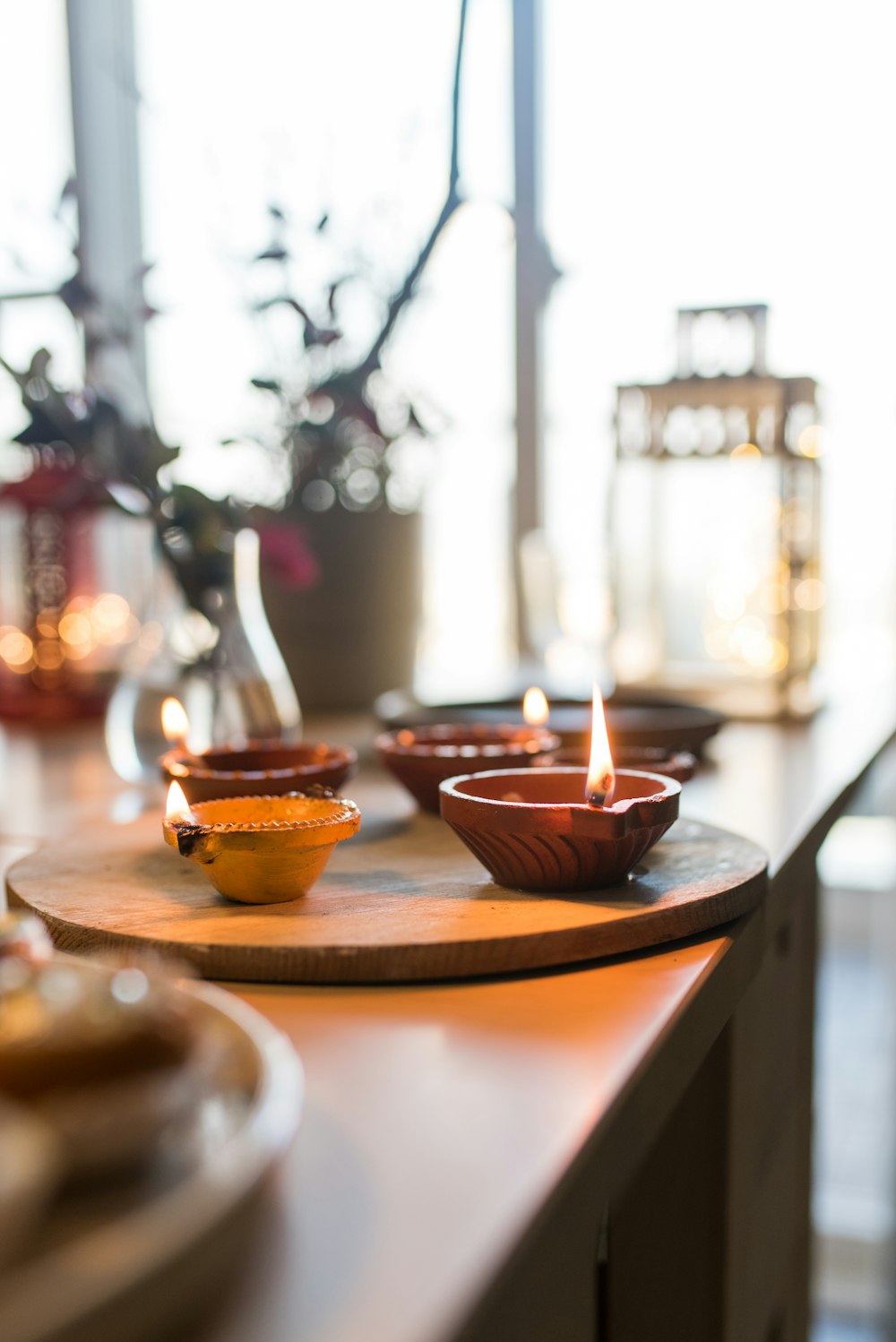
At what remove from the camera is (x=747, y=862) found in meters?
0.66

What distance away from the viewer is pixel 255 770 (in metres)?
0.81

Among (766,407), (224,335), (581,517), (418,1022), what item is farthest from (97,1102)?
(224,335)

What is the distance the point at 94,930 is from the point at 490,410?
2.07 meters

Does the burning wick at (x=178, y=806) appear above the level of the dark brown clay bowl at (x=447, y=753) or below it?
above

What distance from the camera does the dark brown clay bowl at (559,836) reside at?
59cm

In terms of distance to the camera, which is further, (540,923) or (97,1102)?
(540,923)

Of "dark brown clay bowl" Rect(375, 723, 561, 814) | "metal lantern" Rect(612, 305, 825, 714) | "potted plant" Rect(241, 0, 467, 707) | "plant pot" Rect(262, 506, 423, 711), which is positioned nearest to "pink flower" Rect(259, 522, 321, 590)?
"potted plant" Rect(241, 0, 467, 707)

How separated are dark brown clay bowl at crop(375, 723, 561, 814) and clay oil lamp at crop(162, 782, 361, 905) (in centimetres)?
19

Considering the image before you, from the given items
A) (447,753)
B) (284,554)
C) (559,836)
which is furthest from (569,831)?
(284,554)

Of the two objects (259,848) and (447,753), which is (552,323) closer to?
(447,753)

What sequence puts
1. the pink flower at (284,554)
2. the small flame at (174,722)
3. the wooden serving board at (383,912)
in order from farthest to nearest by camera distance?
the pink flower at (284,554)
the small flame at (174,722)
the wooden serving board at (383,912)

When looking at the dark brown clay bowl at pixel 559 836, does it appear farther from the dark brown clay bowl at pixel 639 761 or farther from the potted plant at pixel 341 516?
the potted plant at pixel 341 516

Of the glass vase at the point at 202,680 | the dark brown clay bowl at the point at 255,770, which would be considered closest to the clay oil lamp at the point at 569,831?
the dark brown clay bowl at the point at 255,770

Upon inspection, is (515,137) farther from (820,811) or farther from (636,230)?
(820,811)
